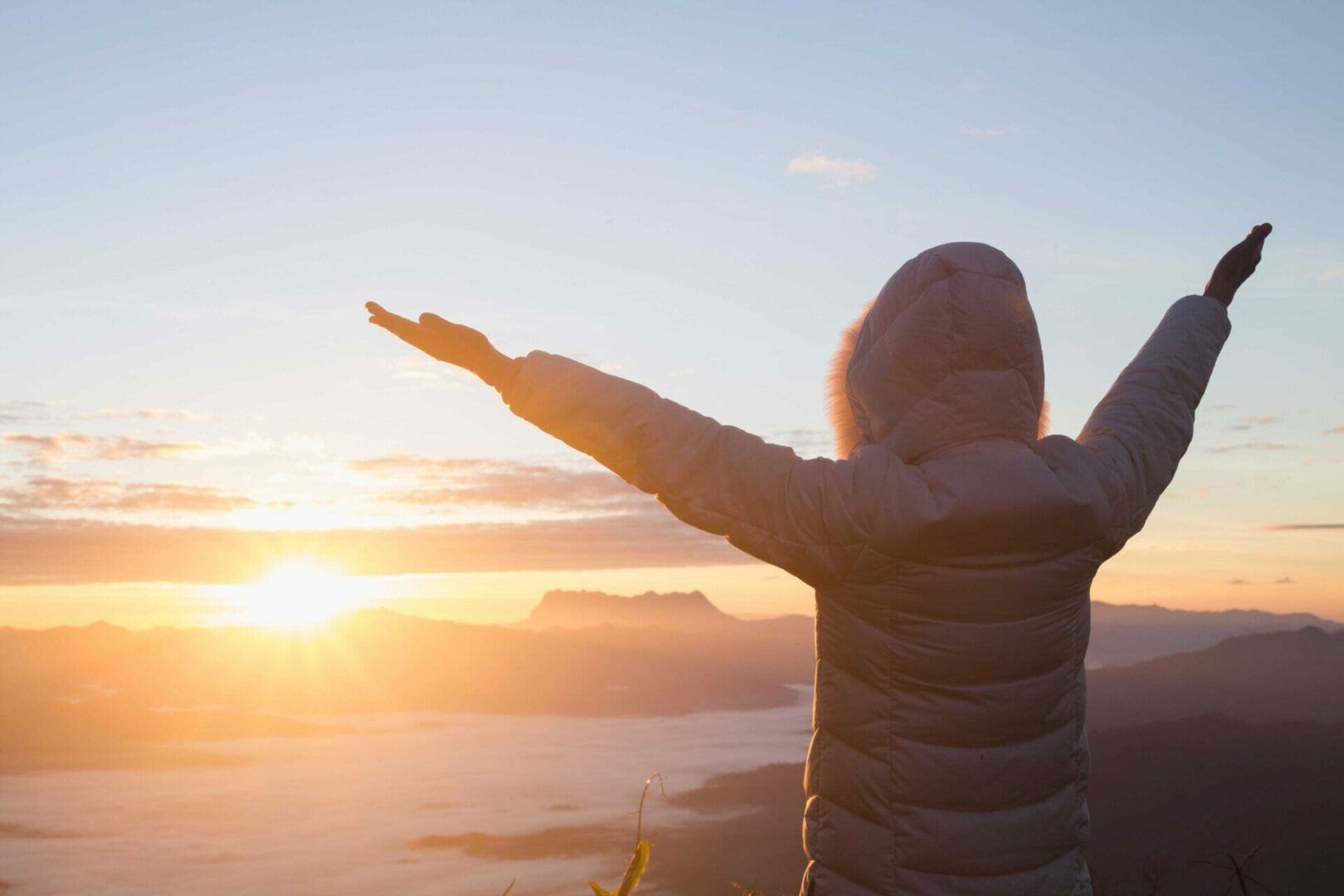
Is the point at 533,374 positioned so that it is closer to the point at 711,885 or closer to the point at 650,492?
the point at 650,492

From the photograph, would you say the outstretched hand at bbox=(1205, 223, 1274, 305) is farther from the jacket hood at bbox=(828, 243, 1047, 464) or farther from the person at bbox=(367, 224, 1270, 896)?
the jacket hood at bbox=(828, 243, 1047, 464)

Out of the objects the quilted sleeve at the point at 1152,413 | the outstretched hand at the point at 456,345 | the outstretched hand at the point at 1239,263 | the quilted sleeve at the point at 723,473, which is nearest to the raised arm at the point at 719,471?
the quilted sleeve at the point at 723,473

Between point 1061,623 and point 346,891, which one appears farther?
point 346,891

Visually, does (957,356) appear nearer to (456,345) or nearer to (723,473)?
(723,473)

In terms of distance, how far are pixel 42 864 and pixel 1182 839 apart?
218 metres

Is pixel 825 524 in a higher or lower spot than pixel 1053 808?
higher

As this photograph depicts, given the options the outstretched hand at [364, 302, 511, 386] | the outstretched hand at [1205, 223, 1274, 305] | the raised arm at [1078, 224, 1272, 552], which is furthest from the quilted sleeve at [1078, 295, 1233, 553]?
the outstretched hand at [364, 302, 511, 386]

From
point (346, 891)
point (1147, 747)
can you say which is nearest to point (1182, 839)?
point (1147, 747)

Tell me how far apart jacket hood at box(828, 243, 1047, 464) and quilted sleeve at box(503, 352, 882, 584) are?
304 mm

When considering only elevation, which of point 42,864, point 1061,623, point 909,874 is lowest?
point 42,864

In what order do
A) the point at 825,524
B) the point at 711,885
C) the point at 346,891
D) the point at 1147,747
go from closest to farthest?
the point at 825,524, the point at 711,885, the point at 346,891, the point at 1147,747

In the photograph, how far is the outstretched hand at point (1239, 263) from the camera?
308 cm

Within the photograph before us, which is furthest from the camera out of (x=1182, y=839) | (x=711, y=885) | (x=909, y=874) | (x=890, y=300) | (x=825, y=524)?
(x=711, y=885)

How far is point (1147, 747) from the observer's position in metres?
187
